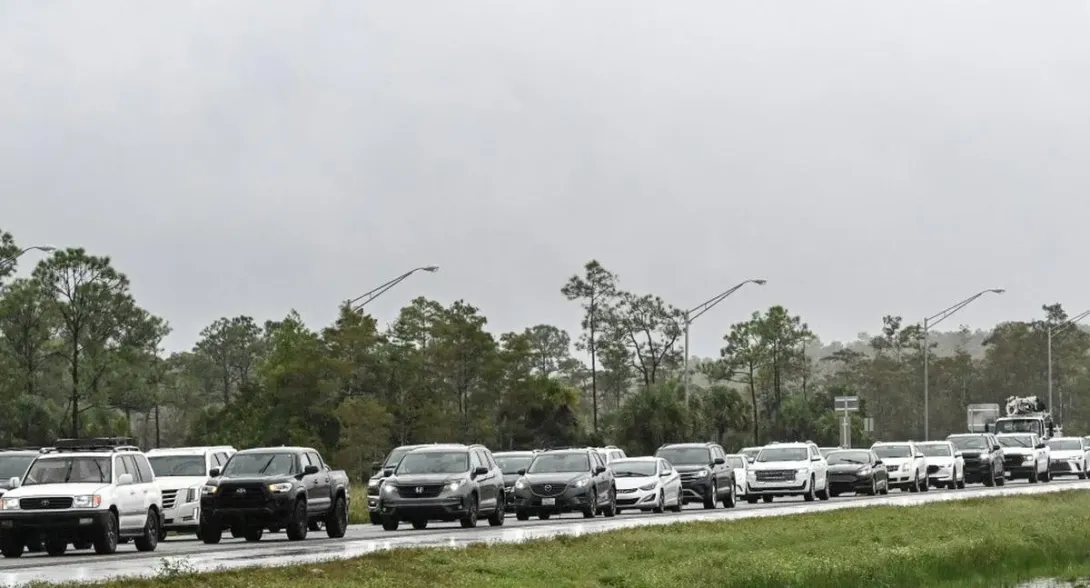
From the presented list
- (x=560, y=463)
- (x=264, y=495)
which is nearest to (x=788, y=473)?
(x=560, y=463)

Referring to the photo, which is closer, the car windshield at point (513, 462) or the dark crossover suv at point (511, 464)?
the dark crossover suv at point (511, 464)

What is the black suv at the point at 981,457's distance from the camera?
228 feet

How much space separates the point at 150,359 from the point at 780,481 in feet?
247

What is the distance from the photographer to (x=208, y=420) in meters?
114

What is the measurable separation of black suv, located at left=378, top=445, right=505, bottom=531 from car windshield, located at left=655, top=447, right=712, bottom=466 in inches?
560

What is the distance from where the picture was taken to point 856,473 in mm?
58875

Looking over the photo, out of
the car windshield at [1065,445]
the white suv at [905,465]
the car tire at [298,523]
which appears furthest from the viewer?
Answer: the car windshield at [1065,445]

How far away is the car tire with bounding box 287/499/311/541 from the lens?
1318 inches

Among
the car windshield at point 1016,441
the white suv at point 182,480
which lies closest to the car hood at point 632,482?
the white suv at point 182,480

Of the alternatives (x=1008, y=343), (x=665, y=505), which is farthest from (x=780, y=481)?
(x=1008, y=343)

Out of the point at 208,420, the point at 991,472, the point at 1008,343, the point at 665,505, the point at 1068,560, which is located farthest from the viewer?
the point at 1008,343

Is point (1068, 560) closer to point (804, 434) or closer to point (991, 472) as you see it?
point (991, 472)

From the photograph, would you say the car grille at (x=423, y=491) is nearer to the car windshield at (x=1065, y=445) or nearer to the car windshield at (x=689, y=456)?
the car windshield at (x=689, y=456)

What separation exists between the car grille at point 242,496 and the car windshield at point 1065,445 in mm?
53087
